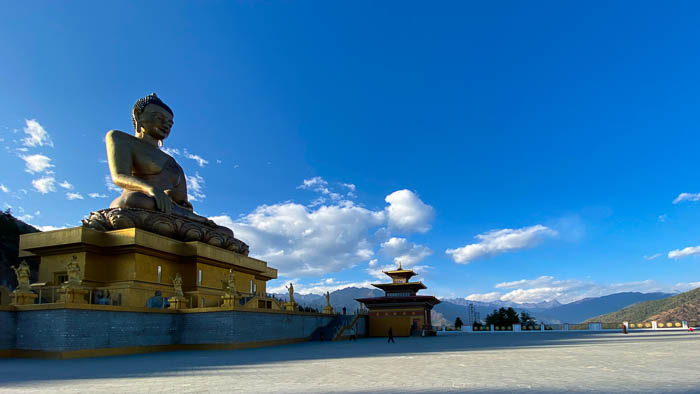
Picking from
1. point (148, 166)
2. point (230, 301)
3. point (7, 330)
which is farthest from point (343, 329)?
point (7, 330)

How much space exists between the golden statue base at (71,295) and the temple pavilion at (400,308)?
23.3m

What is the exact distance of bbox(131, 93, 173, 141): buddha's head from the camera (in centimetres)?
2441

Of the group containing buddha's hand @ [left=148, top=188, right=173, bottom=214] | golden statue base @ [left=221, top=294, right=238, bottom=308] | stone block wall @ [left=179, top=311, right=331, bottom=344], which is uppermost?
buddha's hand @ [left=148, top=188, right=173, bottom=214]

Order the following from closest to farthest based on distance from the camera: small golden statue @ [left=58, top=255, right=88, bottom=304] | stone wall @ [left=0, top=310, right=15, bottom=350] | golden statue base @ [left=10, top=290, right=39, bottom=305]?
stone wall @ [left=0, top=310, right=15, bottom=350] < small golden statue @ [left=58, top=255, right=88, bottom=304] < golden statue base @ [left=10, top=290, right=39, bottom=305]

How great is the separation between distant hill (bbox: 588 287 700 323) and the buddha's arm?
233 feet

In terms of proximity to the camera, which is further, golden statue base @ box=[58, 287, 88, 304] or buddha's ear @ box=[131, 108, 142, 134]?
buddha's ear @ box=[131, 108, 142, 134]

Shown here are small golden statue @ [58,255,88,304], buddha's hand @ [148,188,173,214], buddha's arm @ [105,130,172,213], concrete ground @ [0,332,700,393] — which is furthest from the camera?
buddha's arm @ [105,130,172,213]

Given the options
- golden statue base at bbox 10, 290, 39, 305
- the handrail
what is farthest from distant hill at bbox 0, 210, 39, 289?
golden statue base at bbox 10, 290, 39, 305

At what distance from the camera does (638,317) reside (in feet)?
274

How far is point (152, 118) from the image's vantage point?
24.4m

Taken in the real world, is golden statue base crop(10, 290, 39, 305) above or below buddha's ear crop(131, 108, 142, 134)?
below

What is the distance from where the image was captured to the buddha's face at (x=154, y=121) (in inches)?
960

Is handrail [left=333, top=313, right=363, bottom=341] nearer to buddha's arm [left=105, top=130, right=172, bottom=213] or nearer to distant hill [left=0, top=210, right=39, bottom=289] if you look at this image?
buddha's arm [left=105, top=130, right=172, bottom=213]

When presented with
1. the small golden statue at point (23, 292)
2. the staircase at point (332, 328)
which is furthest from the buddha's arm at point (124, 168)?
the staircase at point (332, 328)
